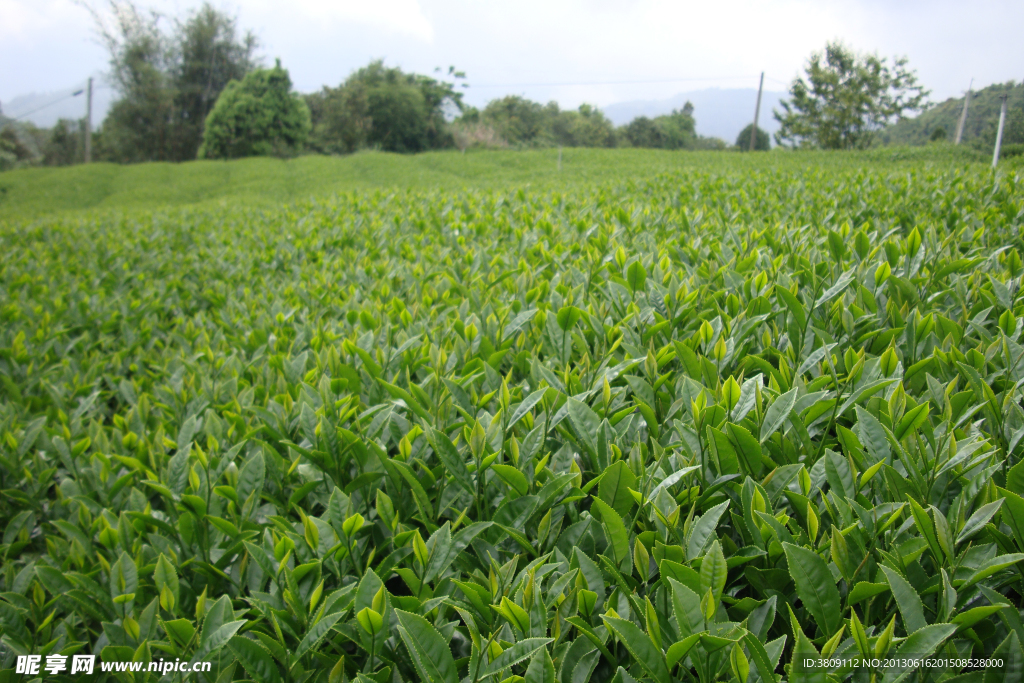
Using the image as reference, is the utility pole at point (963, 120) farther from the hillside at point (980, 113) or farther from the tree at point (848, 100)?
the tree at point (848, 100)

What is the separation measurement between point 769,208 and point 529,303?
2.94 m

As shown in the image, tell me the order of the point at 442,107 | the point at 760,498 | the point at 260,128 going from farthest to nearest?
the point at 442,107
the point at 260,128
the point at 760,498

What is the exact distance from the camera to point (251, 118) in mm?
32375

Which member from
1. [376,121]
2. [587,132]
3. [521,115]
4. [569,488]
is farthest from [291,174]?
[587,132]

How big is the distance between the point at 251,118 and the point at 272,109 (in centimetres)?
128

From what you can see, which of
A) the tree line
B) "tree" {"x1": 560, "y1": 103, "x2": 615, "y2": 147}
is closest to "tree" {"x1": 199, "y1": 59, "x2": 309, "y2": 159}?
the tree line

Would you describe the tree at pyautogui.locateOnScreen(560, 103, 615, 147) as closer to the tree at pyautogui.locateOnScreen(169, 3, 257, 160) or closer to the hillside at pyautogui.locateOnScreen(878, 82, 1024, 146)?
the tree at pyautogui.locateOnScreen(169, 3, 257, 160)

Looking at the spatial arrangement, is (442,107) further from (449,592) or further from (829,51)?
(449,592)

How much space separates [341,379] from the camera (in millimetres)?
1938

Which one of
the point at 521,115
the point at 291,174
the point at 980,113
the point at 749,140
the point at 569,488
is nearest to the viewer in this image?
the point at 569,488

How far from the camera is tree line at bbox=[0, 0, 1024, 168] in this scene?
1297 inches

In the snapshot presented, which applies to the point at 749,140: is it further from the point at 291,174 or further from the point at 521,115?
the point at 291,174

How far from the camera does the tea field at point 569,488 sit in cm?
98

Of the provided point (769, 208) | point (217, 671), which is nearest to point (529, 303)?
point (217, 671)
